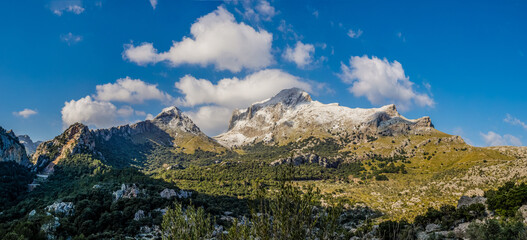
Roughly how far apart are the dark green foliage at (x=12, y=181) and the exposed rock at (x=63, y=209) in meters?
43.7

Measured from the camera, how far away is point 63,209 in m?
70.8

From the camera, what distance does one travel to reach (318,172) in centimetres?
19975

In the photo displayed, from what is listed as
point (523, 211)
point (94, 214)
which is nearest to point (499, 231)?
point (523, 211)

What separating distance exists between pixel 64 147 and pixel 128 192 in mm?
130024

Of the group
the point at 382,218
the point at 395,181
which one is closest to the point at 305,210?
the point at 382,218

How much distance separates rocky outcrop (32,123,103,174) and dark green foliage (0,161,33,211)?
12053 mm

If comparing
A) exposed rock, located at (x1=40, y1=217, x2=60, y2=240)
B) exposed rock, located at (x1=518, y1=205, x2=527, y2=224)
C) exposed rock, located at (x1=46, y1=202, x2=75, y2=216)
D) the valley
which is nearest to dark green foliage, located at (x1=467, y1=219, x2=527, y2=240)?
exposed rock, located at (x1=518, y1=205, x2=527, y2=224)

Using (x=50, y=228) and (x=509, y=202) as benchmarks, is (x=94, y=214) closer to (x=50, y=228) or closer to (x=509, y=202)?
(x=50, y=228)

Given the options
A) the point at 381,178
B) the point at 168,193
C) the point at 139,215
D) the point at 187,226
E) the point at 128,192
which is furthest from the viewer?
the point at 381,178

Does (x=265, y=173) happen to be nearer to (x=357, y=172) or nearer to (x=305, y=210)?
(x=357, y=172)

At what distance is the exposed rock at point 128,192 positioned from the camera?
83.1m

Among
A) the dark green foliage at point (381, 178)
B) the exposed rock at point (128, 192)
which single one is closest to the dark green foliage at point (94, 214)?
the exposed rock at point (128, 192)

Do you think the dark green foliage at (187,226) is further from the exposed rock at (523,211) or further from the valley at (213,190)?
the exposed rock at (523,211)

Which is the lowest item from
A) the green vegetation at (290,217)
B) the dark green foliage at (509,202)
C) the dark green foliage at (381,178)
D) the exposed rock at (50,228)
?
the exposed rock at (50,228)
